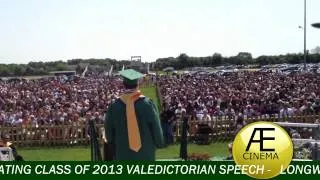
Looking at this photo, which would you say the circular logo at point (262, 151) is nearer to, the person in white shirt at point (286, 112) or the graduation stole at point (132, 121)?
the graduation stole at point (132, 121)

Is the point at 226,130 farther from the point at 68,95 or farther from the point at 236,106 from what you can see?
the point at 68,95

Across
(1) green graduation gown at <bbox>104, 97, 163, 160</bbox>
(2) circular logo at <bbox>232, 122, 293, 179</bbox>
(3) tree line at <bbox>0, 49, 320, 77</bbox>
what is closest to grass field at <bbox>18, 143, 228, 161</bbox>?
(1) green graduation gown at <bbox>104, 97, 163, 160</bbox>

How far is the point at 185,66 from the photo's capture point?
4875 inches

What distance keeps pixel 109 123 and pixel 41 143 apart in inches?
579

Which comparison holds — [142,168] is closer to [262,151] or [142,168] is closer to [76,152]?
[262,151]

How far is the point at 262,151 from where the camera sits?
6.08 m

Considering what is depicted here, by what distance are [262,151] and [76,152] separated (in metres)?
14.1

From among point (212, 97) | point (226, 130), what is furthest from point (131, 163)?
point (212, 97)

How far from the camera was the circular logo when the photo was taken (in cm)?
599

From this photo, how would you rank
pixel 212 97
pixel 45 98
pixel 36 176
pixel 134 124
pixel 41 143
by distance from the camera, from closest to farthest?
pixel 36 176, pixel 134 124, pixel 41 143, pixel 212 97, pixel 45 98

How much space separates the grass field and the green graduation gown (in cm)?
1023

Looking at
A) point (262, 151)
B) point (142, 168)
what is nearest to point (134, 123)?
point (142, 168)

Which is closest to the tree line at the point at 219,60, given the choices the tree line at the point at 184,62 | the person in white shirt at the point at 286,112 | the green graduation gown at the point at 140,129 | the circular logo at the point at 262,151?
the tree line at the point at 184,62

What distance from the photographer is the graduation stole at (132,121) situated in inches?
272
